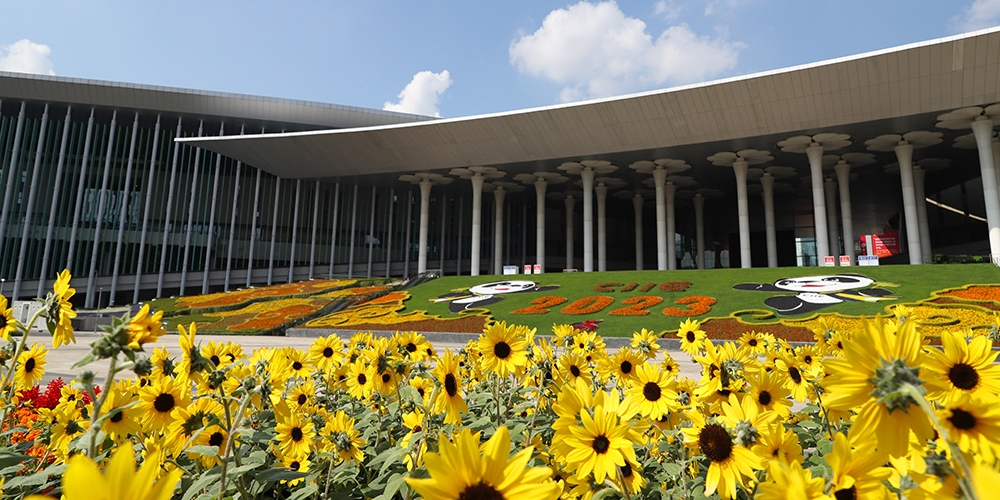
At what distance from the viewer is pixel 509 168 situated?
131 ft

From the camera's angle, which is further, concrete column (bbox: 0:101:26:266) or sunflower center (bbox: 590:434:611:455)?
concrete column (bbox: 0:101:26:266)

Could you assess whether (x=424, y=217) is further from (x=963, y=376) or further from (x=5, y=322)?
(x=963, y=376)

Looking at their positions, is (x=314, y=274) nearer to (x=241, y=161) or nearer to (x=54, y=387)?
(x=241, y=161)

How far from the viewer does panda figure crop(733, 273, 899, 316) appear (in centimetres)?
1967

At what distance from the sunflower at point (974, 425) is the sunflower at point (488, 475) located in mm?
840

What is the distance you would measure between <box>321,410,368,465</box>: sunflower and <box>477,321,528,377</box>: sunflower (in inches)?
30.3

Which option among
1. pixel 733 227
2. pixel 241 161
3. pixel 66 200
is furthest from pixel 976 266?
pixel 66 200

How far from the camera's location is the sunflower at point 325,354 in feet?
10.8

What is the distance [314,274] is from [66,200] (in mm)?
19834

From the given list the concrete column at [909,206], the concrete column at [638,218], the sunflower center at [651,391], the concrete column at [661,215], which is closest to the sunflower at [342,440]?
the sunflower center at [651,391]

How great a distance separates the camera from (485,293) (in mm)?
28859

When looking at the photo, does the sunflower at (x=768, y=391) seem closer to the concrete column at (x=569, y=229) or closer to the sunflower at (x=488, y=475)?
A: the sunflower at (x=488, y=475)

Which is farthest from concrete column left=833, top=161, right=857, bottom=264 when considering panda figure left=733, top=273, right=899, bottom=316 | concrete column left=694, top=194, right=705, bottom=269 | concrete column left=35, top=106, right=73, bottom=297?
concrete column left=35, top=106, right=73, bottom=297

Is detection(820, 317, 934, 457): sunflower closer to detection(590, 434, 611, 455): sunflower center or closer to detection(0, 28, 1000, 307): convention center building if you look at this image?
detection(590, 434, 611, 455): sunflower center
